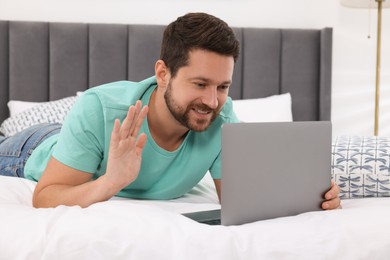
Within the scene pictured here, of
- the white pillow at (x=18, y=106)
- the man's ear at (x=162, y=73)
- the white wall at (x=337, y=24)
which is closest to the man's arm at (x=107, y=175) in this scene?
the man's ear at (x=162, y=73)

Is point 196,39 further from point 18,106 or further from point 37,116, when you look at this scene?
point 18,106

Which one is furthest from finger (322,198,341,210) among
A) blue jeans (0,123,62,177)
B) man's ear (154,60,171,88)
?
blue jeans (0,123,62,177)

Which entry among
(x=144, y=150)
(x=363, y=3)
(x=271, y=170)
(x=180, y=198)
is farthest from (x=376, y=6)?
(x=271, y=170)

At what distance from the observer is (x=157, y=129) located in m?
1.55

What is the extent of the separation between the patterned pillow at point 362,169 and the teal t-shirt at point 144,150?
363 millimetres

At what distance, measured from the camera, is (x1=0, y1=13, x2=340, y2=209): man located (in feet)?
4.19

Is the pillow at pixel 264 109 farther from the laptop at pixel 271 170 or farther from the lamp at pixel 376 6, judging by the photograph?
the laptop at pixel 271 170

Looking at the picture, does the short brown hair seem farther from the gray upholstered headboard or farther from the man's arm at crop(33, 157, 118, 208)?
the gray upholstered headboard

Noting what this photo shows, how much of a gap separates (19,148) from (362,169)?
129cm

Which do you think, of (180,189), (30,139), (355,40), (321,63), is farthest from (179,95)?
(355,40)

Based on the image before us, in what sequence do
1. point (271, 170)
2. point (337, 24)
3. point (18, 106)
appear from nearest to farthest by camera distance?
point (271, 170)
point (18, 106)
point (337, 24)

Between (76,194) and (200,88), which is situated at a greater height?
(200,88)

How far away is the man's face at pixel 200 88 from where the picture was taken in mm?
1353

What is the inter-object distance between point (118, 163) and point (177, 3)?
2034 mm
